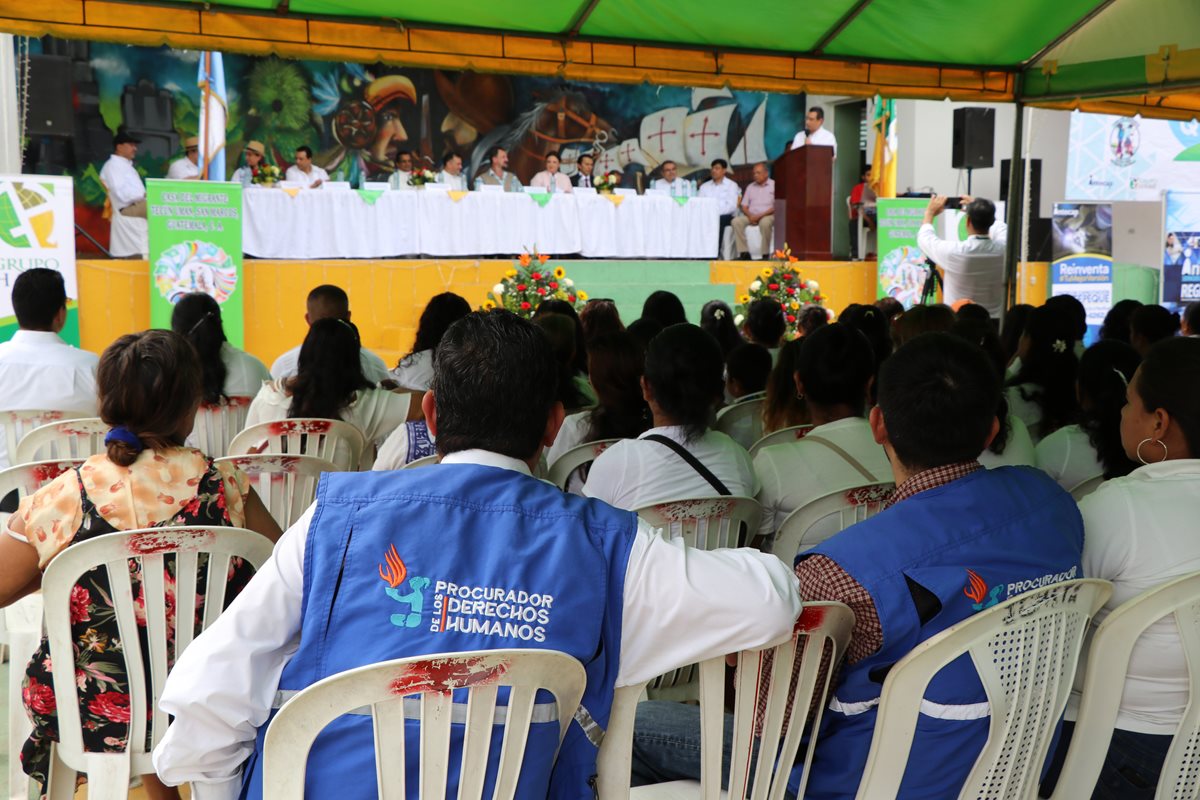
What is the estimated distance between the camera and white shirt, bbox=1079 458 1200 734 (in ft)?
5.57

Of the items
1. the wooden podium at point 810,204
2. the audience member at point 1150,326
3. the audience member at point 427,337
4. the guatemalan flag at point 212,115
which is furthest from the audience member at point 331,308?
the wooden podium at point 810,204

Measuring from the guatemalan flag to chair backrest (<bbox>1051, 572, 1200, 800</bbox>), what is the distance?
33.2ft

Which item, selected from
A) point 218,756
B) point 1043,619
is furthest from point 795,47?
point 218,756

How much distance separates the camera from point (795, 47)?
5641 mm

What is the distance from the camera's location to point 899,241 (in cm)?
1155

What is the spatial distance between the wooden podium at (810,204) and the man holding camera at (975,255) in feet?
17.3

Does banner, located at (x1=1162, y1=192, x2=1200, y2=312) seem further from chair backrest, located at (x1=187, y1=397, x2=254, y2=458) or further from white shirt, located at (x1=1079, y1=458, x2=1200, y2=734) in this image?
white shirt, located at (x1=1079, y1=458, x2=1200, y2=734)

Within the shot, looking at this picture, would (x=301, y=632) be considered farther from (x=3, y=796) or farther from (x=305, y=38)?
(x=305, y=38)

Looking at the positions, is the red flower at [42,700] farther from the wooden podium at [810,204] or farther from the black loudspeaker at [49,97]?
the wooden podium at [810,204]

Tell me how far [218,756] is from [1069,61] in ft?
18.9

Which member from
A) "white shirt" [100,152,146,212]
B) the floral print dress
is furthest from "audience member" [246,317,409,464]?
"white shirt" [100,152,146,212]

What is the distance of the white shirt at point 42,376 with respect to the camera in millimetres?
3656

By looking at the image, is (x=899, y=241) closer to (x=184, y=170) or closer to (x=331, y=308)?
(x=184, y=170)

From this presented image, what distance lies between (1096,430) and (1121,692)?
1.22 meters
